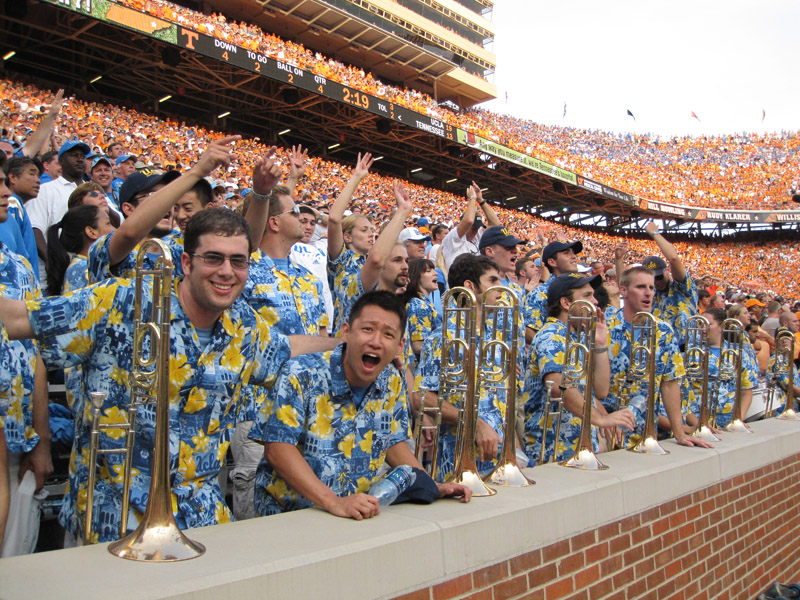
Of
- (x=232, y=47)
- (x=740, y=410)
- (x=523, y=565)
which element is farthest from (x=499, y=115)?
(x=523, y=565)

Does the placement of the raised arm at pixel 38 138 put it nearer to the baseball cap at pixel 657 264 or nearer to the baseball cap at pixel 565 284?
the baseball cap at pixel 565 284

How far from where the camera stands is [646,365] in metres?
4.30

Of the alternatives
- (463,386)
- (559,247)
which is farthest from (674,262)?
(463,386)

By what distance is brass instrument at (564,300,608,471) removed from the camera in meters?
3.55

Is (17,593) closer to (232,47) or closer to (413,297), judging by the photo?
(413,297)

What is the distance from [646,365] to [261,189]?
256cm

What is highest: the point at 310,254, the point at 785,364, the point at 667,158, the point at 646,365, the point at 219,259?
the point at 667,158

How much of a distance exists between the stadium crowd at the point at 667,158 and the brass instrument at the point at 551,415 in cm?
2520

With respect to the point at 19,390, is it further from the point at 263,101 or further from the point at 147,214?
the point at 263,101

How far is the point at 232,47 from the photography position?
18.2 m

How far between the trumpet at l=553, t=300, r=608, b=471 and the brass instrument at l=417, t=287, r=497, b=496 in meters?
0.72

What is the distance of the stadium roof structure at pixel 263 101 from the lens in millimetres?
18156

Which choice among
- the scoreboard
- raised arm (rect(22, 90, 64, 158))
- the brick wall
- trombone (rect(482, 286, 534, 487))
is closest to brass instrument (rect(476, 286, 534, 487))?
trombone (rect(482, 286, 534, 487))

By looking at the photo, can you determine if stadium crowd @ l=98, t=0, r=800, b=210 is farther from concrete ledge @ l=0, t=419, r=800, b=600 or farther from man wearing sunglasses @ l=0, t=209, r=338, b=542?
man wearing sunglasses @ l=0, t=209, r=338, b=542
